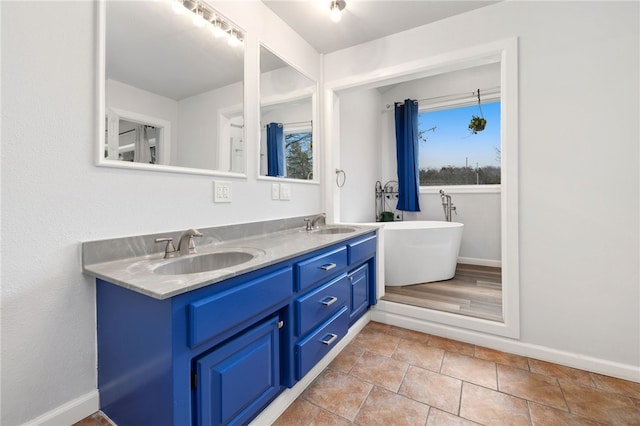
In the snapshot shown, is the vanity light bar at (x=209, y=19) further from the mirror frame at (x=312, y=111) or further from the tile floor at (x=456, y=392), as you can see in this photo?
the tile floor at (x=456, y=392)

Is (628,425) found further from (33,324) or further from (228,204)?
(33,324)

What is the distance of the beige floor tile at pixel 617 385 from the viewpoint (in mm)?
1498

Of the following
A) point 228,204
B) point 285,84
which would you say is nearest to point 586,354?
point 228,204

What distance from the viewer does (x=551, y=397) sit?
4.79 ft

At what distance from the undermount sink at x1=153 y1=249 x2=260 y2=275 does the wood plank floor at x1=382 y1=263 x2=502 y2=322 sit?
1.55 meters

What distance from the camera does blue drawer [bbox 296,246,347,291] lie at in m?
1.36

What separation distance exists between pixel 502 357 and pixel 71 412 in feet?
7.70

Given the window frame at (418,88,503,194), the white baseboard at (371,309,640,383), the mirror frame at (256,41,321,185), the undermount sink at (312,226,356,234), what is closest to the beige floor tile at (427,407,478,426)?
the white baseboard at (371,309,640,383)

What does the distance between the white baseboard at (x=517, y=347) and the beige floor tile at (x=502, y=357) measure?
39 millimetres

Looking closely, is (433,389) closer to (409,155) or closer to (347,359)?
(347,359)

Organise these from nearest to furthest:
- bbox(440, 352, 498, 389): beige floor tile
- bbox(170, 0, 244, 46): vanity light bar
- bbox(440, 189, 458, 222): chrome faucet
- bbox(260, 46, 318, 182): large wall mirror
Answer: bbox(170, 0, 244, 46): vanity light bar → bbox(440, 352, 498, 389): beige floor tile → bbox(260, 46, 318, 182): large wall mirror → bbox(440, 189, 458, 222): chrome faucet

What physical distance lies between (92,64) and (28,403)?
→ 134cm

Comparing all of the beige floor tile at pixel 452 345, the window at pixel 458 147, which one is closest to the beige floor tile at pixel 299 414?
the beige floor tile at pixel 452 345

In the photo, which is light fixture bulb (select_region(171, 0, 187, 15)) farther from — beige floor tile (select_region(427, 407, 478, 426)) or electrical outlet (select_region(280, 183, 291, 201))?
beige floor tile (select_region(427, 407, 478, 426))
